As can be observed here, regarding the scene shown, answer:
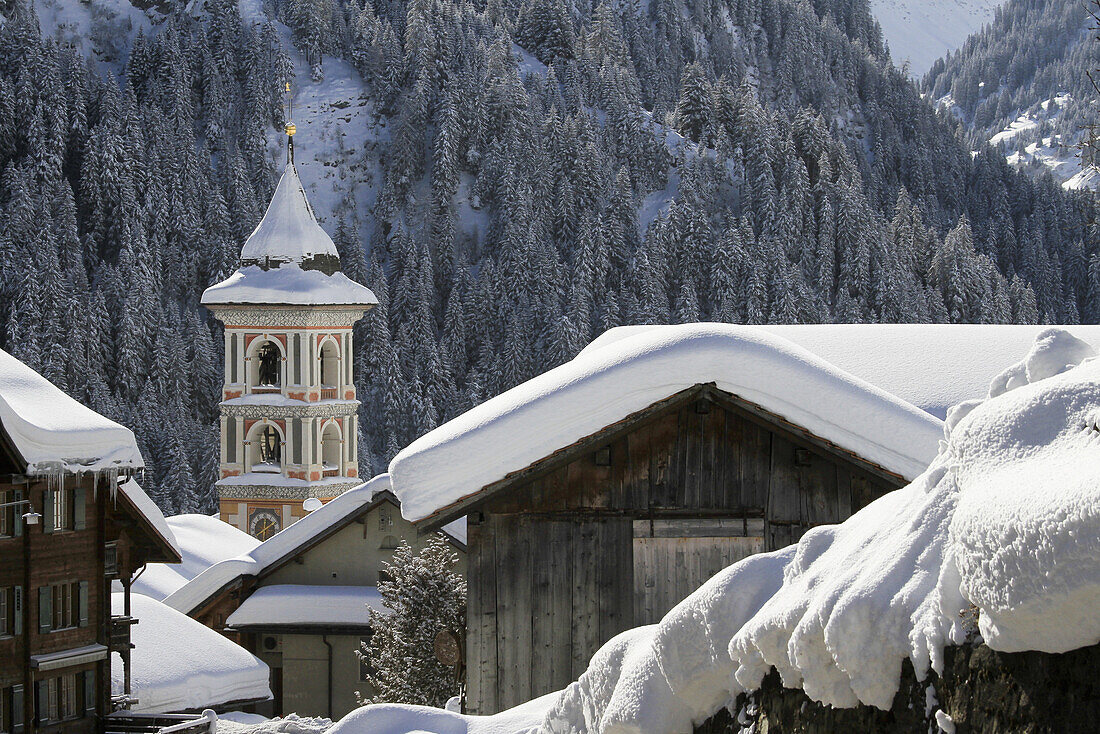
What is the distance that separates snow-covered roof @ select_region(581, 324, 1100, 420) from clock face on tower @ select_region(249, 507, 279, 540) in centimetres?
3719

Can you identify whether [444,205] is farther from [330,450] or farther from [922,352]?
[922,352]

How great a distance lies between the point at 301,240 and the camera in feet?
172

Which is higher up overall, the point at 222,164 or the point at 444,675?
the point at 222,164

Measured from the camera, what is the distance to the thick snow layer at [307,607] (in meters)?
24.0

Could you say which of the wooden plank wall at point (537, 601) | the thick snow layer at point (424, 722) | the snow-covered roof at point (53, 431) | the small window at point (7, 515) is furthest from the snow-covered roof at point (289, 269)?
the thick snow layer at point (424, 722)

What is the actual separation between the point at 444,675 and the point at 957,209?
13724cm

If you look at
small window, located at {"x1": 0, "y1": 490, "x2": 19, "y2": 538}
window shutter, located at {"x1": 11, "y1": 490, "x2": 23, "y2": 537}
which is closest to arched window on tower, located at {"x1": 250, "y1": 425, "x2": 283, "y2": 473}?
window shutter, located at {"x1": 11, "y1": 490, "x2": 23, "y2": 537}

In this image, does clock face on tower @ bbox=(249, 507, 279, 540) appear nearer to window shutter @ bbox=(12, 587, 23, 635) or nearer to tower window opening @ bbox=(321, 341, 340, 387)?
tower window opening @ bbox=(321, 341, 340, 387)

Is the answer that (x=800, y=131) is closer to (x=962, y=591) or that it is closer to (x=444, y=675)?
(x=444, y=675)

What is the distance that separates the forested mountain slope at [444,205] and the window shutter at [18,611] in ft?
231

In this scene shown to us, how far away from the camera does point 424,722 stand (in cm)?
544

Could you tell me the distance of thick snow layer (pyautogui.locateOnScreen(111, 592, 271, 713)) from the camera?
2394cm

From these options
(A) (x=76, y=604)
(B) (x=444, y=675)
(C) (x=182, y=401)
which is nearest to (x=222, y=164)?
(C) (x=182, y=401)

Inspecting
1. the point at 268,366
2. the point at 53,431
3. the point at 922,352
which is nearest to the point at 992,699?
the point at 922,352
